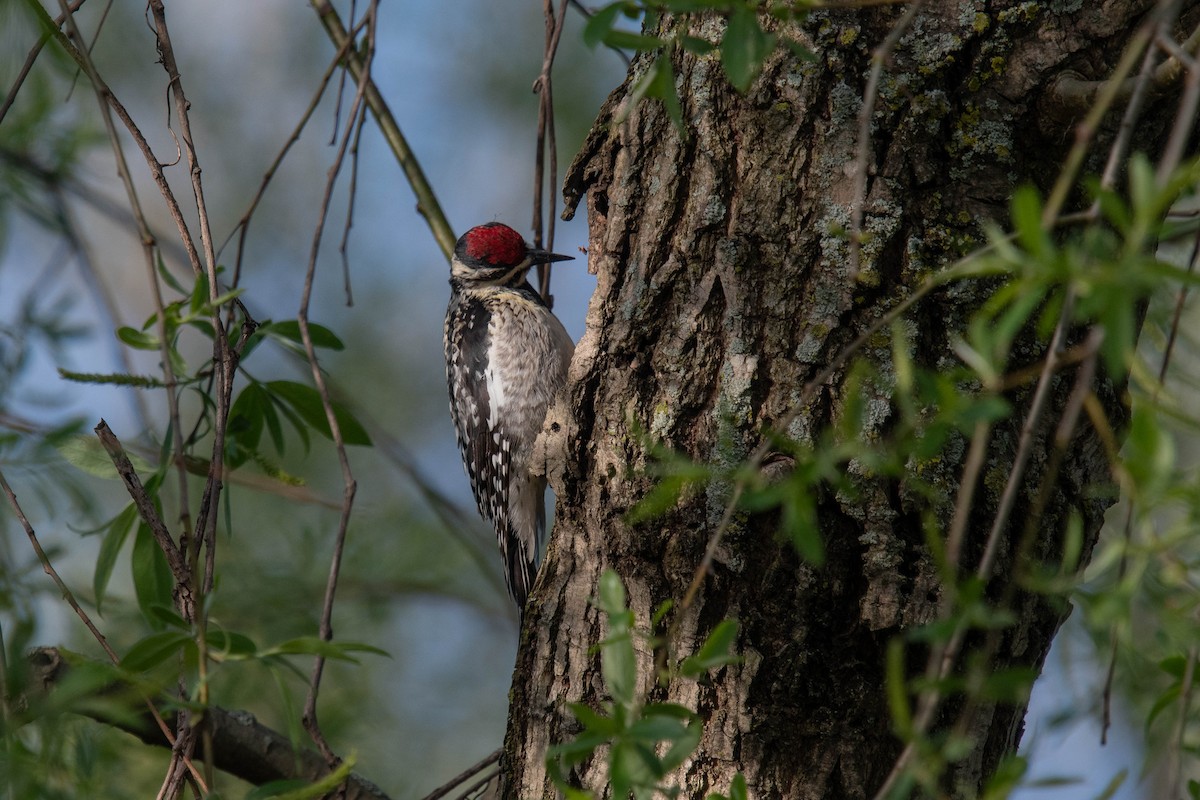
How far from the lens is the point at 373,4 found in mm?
2387

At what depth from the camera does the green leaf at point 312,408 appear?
8.41 feet

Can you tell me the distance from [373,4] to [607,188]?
2.18 ft

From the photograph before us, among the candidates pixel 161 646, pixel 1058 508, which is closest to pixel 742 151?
pixel 1058 508

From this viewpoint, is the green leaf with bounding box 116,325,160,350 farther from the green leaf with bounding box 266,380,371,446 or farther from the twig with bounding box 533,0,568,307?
the twig with bounding box 533,0,568,307

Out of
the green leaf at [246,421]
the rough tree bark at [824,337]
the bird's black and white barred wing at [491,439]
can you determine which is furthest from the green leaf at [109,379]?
the bird's black and white barred wing at [491,439]

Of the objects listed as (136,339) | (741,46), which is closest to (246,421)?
(136,339)

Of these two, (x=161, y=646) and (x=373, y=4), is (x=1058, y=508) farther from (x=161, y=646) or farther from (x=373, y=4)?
(x=373, y=4)

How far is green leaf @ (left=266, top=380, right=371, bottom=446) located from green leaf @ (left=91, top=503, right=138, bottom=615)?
1.40 ft

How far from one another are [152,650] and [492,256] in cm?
295

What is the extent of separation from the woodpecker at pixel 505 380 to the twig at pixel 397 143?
567 millimetres

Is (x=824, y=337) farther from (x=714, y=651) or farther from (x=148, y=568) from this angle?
(x=148, y=568)

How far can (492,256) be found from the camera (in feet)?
14.3

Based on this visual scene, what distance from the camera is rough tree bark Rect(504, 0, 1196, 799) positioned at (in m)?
1.95

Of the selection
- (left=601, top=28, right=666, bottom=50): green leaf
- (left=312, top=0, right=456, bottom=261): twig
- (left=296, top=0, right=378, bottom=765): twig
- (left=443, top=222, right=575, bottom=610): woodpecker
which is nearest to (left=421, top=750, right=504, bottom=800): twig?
(left=296, top=0, right=378, bottom=765): twig
